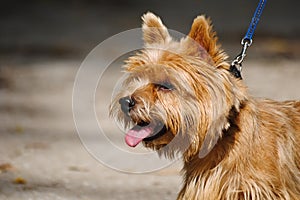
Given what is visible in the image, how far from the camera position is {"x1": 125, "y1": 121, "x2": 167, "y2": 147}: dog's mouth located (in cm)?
458

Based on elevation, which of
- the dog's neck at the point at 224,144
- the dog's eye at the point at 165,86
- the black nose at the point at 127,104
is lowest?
the dog's neck at the point at 224,144

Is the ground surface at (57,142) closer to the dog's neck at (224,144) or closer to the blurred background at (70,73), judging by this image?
the blurred background at (70,73)

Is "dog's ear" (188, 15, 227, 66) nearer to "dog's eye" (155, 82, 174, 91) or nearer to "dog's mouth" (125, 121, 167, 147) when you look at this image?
"dog's eye" (155, 82, 174, 91)

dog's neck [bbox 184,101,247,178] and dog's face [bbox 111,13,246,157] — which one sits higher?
dog's face [bbox 111,13,246,157]

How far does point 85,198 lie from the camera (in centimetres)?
611

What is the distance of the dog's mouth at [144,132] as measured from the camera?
4582mm

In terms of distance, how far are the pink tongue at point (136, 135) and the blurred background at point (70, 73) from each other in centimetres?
168

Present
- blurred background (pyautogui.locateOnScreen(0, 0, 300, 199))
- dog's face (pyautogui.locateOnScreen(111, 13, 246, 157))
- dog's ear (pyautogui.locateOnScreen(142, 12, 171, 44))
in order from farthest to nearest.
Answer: blurred background (pyautogui.locateOnScreen(0, 0, 300, 199))
dog's ear (pyautogui.locateOnScreen(142, 12, 171, 44))
dog's face (pyautogui.locateOnScreen(111, 13, 246, 157))

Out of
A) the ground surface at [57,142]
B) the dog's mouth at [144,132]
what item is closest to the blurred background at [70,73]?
the ground surface at [57,142]

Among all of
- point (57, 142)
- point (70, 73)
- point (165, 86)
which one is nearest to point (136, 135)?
point (165, 86)

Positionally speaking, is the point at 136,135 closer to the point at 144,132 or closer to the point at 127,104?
the point at 144,132

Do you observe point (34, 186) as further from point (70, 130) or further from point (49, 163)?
point (70, 130)

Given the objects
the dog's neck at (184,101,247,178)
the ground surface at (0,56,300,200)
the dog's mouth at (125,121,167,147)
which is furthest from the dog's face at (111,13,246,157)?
the ground surface at (0,56,300,200)

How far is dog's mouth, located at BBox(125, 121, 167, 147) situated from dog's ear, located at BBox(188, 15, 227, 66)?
20.6 inches
